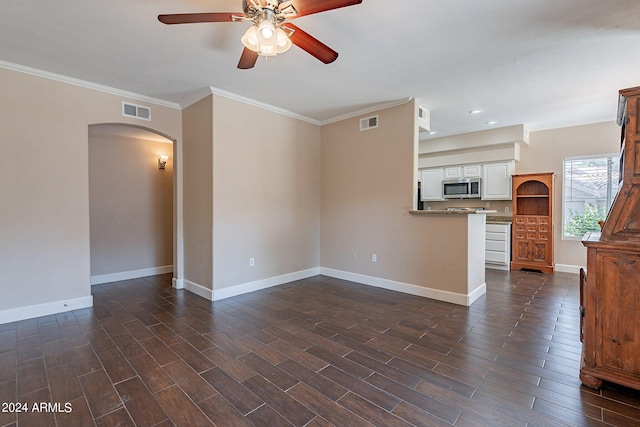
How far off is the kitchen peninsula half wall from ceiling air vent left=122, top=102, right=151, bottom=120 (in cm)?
396

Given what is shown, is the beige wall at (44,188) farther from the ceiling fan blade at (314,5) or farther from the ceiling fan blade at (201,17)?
the ceiling fan blade at (314,5)

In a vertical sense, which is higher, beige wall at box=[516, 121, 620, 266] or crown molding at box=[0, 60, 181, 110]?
crown molding at box=[0, 60, 181, 110]

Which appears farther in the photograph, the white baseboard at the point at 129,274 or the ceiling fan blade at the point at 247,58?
the white baseboard at the point at 129,274

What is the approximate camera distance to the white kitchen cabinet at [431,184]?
6723 millimetres

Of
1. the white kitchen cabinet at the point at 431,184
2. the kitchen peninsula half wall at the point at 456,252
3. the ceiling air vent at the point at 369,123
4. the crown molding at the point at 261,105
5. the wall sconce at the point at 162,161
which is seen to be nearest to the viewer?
the kitchen peninsula half wall at the point at 456,252

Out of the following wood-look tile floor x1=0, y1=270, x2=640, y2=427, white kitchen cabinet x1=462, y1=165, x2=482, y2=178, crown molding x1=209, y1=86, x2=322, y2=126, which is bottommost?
wood-look tile floor x1=0, y1=270, x2=640, y2=427

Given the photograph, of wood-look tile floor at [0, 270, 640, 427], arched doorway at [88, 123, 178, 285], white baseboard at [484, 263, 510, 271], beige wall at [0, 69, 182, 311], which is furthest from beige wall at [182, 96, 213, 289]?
white baseboard at [484, 263, 510, 271]

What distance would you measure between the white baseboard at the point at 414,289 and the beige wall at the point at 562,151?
2.58 meters

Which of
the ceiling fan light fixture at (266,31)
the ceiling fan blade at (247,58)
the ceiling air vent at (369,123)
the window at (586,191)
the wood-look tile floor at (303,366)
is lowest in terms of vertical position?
the wood-look tile floor at (303,366)

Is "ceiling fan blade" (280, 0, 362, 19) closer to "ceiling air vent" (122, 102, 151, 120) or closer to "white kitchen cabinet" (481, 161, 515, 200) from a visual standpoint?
"ceiling air vent" (122, 102, 151, 120)

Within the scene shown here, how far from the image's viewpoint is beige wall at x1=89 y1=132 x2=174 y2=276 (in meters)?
4.70

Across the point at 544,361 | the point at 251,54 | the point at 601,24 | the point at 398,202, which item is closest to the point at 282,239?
the point at 398,202

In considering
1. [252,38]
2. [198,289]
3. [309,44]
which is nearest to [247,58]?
[252,38]

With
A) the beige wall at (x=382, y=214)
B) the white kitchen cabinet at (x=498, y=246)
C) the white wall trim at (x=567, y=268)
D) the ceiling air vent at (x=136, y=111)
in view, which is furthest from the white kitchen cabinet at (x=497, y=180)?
the ceiling air vent at (x=136, y=111)
